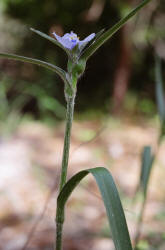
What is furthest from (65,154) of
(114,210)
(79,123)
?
(79,123)

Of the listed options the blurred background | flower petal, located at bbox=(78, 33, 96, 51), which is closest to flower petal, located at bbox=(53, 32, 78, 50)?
flower petal, located at bbox=(78, 33, 96, 51)

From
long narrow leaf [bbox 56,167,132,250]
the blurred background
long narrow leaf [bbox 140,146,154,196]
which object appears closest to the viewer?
long narrow leaf [bbox 56,167,132,250]

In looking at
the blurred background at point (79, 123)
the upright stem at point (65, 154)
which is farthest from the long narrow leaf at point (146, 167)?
the upright stem at point (65, 154)

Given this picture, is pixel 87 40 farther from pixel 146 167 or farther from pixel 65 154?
pixel 146 167

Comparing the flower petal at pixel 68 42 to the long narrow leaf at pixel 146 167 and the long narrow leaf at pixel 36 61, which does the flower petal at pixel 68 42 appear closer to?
the long narrow leaf at pixel 36 61

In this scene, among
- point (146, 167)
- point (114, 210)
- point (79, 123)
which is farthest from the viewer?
point (79, 123)

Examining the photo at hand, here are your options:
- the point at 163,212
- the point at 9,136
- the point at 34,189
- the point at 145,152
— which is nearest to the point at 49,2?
the point at 9,136

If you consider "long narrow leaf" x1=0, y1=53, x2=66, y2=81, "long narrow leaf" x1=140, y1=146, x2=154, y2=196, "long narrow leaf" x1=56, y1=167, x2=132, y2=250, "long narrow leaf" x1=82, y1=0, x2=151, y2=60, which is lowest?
"long narrow leaf" x1=56, y1=167, x2=132, y2=250

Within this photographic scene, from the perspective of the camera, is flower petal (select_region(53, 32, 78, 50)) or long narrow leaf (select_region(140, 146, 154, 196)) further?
long narrow leaf (select_region(140, 146, 154, 196))

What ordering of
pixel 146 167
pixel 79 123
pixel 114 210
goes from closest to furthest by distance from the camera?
1. pixel 114 210
2. pixel 146 167
3. pixel 79 123

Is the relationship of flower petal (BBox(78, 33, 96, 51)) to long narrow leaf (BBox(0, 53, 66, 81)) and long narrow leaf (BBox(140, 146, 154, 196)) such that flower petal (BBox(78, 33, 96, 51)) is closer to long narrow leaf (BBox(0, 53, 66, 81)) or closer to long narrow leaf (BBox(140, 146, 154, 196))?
long narrow leaf (BBox(0, 53, 66, 81))
